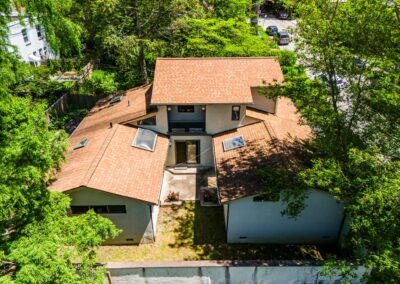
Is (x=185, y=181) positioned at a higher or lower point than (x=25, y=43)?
lower

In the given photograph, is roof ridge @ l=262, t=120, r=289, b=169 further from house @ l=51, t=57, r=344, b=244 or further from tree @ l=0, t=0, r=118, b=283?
tree @ l=0, t=0, r=118, b=283

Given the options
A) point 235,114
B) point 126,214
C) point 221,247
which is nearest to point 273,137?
point 235,114

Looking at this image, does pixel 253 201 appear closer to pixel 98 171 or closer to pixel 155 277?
pixel 155 277

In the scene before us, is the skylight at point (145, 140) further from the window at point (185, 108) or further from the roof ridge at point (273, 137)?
the roof ridge at point (273, 137)

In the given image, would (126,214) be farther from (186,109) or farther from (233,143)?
(186,109)

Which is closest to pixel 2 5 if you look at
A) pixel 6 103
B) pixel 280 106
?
pixel 6 103

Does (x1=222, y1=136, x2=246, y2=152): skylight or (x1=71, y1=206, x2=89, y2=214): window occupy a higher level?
(x1=222, y1=136, x2=246, y2=152): skylight

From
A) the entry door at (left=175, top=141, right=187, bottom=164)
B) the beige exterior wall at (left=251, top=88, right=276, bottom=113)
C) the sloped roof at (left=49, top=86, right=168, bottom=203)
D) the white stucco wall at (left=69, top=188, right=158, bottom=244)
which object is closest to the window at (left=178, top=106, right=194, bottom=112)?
the sloped roof at (left=49, top=86, right=168, bottom=203)
